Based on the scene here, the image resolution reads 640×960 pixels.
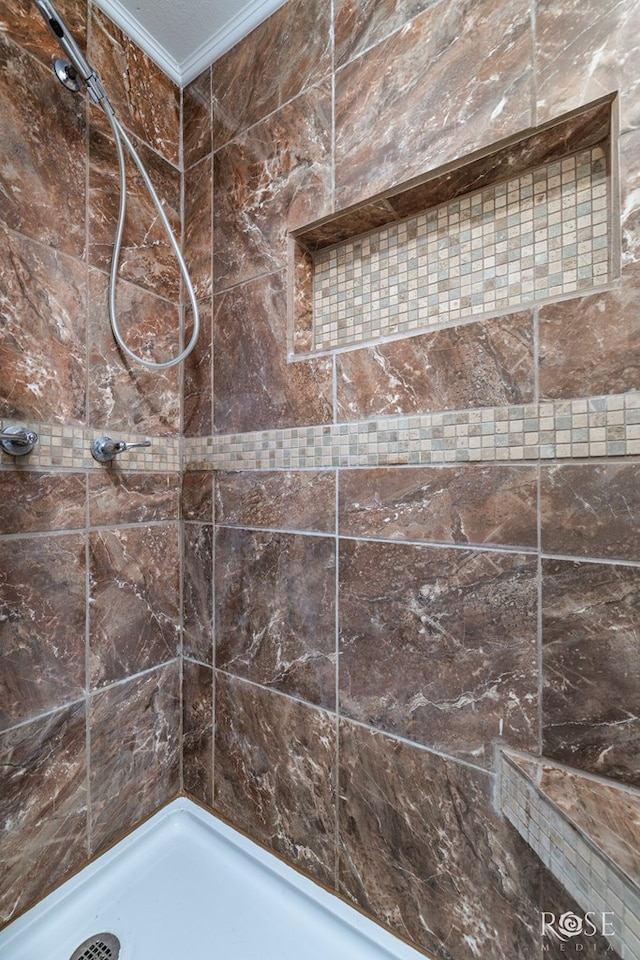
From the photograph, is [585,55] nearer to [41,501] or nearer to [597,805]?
[597,805]

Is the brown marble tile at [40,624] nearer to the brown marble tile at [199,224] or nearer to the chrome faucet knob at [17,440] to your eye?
the chrome faucet knob at [17,440]


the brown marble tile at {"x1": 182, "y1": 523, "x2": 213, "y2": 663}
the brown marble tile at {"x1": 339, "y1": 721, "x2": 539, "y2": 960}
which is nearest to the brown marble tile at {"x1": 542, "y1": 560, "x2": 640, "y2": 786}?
the brown marble tile at {"x1": 339, "y1": 721, "x2": 539, "y2": 960}

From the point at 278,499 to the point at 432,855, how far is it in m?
0.90

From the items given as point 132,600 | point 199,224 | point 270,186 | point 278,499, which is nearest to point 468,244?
point 270,186

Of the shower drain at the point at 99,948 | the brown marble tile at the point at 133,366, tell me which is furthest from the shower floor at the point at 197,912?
the brown marble tile at the point at 133,366

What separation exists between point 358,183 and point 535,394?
0.69m

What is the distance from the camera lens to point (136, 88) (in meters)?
1.24

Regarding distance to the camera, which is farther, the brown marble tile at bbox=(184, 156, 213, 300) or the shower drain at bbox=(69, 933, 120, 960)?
the brown marble tile at bbox=(184, 156, 213, 300)

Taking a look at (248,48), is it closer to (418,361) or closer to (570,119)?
(570,119)

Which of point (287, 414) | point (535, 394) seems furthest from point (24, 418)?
point (535, 394)

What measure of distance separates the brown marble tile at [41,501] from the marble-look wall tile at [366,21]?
1.30 m

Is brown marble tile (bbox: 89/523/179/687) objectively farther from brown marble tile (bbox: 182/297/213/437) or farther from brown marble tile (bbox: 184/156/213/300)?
brown marble tile (bbox: 184/156/213/300)

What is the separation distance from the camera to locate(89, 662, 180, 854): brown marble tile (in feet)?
3.68

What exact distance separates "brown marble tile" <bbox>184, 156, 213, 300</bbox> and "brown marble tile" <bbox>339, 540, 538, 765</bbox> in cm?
101
